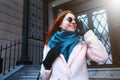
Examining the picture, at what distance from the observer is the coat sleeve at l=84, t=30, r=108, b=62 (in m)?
1.17

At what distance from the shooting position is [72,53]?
3.93ft

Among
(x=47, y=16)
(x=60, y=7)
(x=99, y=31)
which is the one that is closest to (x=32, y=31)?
(x=47, y=16)

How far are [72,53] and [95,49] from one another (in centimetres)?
16

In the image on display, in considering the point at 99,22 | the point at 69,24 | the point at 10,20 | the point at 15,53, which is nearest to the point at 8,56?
the point at 15,53

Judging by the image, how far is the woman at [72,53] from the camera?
45.8 inches

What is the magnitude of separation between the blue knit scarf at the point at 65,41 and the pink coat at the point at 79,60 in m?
0.03

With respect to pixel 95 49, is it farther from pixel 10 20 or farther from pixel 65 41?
Result: pixel 10 20

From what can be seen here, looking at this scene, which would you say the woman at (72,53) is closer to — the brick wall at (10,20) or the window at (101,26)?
the window at (101,26)

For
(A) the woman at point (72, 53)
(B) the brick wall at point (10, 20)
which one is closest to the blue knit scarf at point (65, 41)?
(A) the woman at point (72, 53)

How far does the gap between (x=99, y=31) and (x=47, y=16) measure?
2083mm

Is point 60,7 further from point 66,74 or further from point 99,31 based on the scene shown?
point 66,74

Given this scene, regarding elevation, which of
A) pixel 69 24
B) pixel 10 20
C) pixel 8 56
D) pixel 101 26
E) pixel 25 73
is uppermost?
pixel 10 20

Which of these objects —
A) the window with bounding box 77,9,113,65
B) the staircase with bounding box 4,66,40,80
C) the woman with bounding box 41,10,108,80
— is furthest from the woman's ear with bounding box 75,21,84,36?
the window with bounding box 77,9,113,65

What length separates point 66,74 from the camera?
3.78 feet
